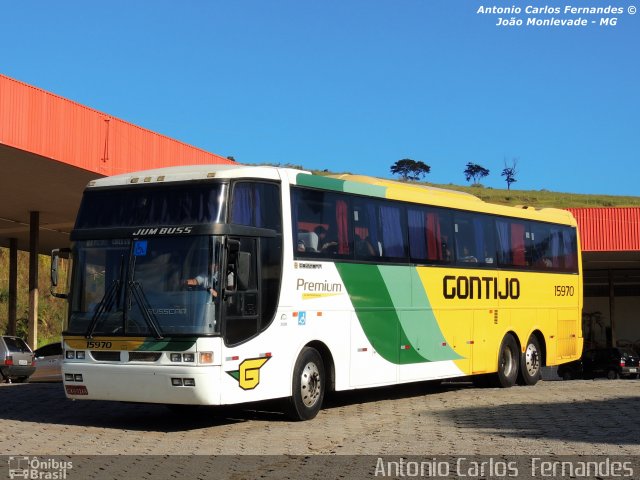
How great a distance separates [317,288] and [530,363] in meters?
7.89

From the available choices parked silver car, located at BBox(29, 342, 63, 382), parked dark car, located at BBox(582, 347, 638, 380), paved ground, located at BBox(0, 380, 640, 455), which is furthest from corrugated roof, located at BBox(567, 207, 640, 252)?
paved ground, located at BBox(0, 380, 640, 455)

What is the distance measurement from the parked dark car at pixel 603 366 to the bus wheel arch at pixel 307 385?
1117 inches

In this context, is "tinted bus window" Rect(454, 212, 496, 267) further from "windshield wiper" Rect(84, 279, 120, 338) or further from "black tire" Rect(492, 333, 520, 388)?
"windshield wiper" Rect(84, 279, 120, 338)

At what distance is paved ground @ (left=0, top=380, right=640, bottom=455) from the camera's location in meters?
10.7

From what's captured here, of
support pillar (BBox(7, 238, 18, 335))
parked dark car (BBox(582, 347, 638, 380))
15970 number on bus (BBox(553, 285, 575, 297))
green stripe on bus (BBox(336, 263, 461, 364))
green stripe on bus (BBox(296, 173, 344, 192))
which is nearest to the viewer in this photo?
green stripe on bus (BBox(296, 173, 344, 192))

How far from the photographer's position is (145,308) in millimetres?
12336

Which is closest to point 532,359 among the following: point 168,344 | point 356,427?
point 356,427

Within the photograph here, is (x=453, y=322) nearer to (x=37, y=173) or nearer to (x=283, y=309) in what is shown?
(x=283, y=309)

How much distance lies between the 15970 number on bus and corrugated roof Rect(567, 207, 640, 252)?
21.8m

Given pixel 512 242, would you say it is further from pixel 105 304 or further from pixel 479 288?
pixel 105 304

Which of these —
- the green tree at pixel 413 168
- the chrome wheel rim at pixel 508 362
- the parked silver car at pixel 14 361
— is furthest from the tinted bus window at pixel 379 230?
the green tree at pixel 413 168

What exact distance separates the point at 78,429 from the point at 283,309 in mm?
3054

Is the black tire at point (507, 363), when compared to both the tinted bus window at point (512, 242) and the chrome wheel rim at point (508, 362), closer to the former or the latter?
the chrome wheel rim at point (508, 362)

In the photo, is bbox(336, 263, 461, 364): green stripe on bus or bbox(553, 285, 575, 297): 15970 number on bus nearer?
bbox(336, 263, 461, 364): green stripe on bus
